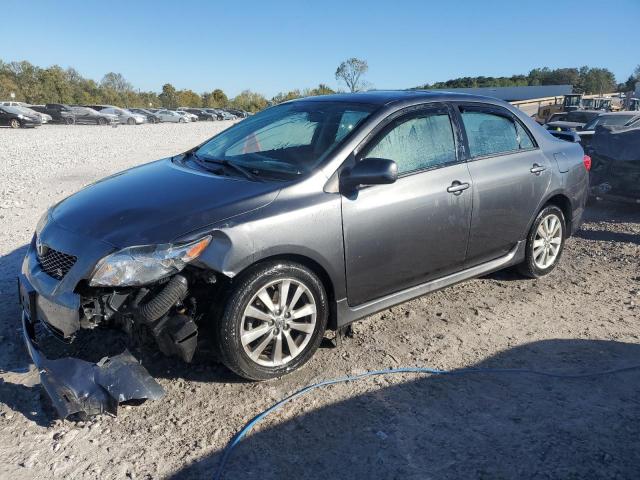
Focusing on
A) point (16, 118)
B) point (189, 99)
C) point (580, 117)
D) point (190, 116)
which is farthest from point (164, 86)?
point (580, 117)

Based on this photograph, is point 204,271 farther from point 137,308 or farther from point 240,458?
point 240,458

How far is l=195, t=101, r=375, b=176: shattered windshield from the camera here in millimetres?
3572

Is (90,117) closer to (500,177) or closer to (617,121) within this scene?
(617,121)

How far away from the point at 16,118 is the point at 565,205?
30.9m

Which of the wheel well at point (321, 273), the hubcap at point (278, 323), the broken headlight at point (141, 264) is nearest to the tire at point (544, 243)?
the wheel well at point (321, 273)

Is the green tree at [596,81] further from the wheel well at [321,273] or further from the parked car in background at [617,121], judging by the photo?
the wheel well at [321,273]

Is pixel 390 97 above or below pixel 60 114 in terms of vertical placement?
below

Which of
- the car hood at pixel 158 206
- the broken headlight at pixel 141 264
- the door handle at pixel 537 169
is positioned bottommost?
the broken headlight at pixel 141 264

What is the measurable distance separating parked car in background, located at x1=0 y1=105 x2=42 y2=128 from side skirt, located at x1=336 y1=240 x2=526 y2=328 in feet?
101

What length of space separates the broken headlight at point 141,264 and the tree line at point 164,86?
119 ft

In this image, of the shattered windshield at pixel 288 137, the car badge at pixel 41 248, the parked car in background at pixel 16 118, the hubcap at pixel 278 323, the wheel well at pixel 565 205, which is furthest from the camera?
the parked car in background at pixel 16 118

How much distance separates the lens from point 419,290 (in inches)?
150

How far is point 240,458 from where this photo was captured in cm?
256

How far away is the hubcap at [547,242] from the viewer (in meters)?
4.81
